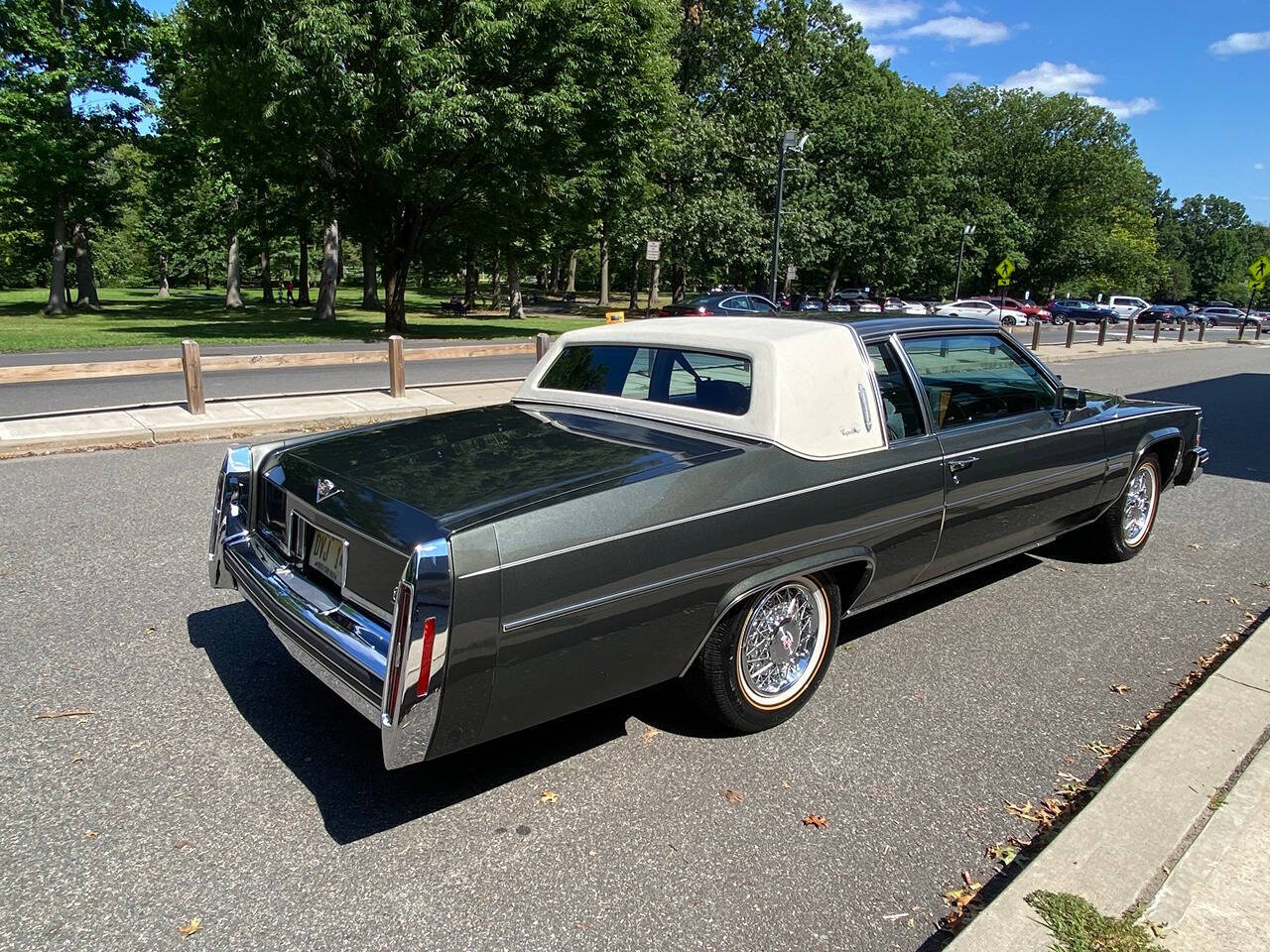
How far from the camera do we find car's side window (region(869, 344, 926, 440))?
3822 mm

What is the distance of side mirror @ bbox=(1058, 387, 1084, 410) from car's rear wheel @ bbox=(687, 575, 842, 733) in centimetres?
214

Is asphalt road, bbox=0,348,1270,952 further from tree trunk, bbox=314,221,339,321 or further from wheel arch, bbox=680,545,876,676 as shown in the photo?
tree trunk, bbox=314,221,339,321

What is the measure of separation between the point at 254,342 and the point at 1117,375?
20742 millimetres

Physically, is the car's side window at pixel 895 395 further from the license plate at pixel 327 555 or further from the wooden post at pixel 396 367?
the wooden post at pixel 396 367

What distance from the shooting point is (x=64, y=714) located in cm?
344

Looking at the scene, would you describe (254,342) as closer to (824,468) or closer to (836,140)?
(824,468)

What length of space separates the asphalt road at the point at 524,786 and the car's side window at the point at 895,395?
1.13m

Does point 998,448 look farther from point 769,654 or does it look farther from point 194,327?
point 194,327

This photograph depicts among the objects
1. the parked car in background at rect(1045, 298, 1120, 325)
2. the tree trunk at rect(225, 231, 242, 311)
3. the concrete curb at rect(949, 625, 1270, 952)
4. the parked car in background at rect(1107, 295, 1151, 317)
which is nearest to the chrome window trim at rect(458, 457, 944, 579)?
the concrete curb at rect(949, 625, 1270, 952)

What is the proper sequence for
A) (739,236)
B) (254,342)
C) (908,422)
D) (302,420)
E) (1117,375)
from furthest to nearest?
(739,236) → (254,342) → (1117,375) → (302,420) → (908,422)

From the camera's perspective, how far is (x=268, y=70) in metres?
19.2

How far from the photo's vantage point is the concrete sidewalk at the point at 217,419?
8.30 meters

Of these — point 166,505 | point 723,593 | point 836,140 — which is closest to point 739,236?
point 836,140

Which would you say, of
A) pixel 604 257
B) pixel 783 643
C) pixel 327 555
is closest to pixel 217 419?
pixel 327 555
